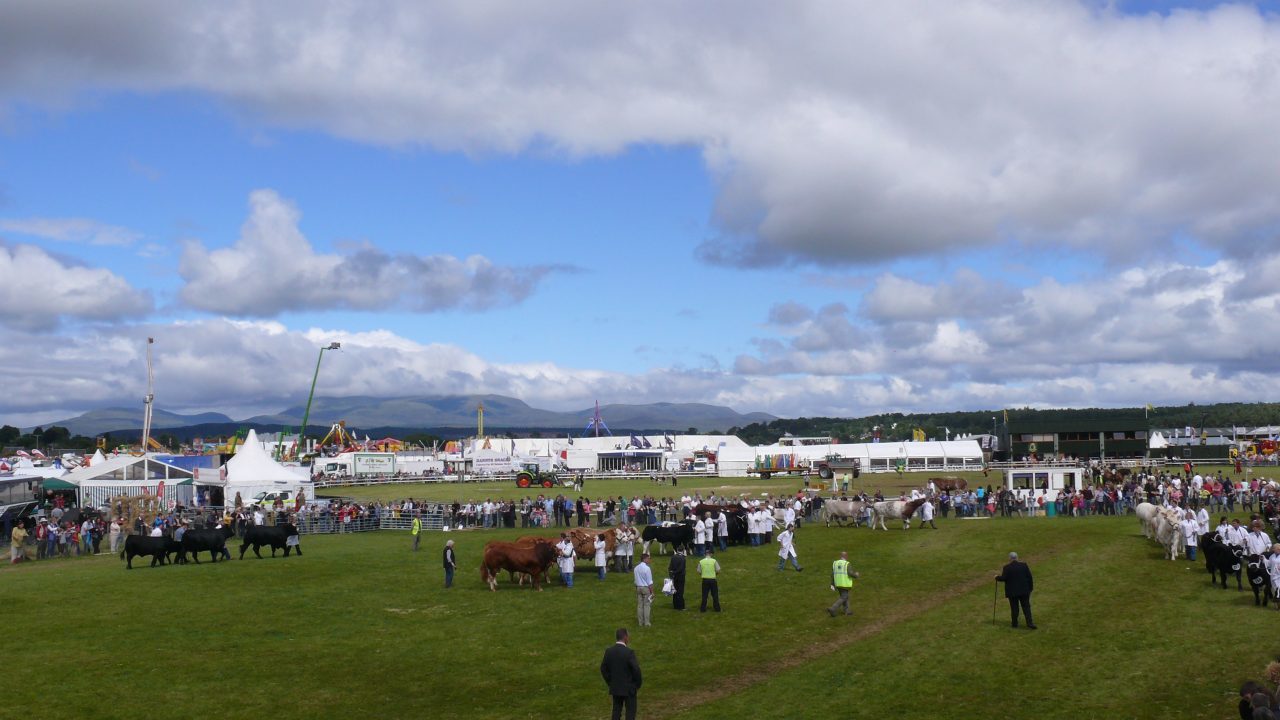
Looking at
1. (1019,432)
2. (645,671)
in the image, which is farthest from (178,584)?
(1019,432)

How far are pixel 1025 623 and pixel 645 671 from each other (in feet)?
28.9

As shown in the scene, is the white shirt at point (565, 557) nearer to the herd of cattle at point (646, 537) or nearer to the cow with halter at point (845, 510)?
the herd of cattle at point (646, 537)

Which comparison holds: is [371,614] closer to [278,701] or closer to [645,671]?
[278,701]

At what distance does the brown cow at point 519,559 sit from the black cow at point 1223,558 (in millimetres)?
17757

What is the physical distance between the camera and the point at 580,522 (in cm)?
4612

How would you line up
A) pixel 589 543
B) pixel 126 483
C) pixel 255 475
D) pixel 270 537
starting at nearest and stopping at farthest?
pixel 589 543, pixel 270 537, pixel 126 483, pixel 255 475

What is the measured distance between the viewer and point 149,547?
34.1m

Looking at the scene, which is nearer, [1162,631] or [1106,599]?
[1162,631]

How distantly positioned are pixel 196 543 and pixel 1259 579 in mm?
32959

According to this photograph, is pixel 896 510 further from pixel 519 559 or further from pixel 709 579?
pixel 519 559

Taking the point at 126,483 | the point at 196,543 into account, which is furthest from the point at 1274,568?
the point at 126,483

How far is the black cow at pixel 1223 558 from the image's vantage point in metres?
24.3

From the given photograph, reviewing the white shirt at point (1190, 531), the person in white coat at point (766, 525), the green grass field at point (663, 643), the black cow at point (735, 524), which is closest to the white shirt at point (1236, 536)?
the green grass field at point (663, 643)

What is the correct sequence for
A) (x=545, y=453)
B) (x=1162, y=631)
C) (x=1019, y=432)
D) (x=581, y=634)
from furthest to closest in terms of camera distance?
(x=545, y=453)
(x=1019, y=432)
(x=581, y=634)
(x=1162, y=631)
